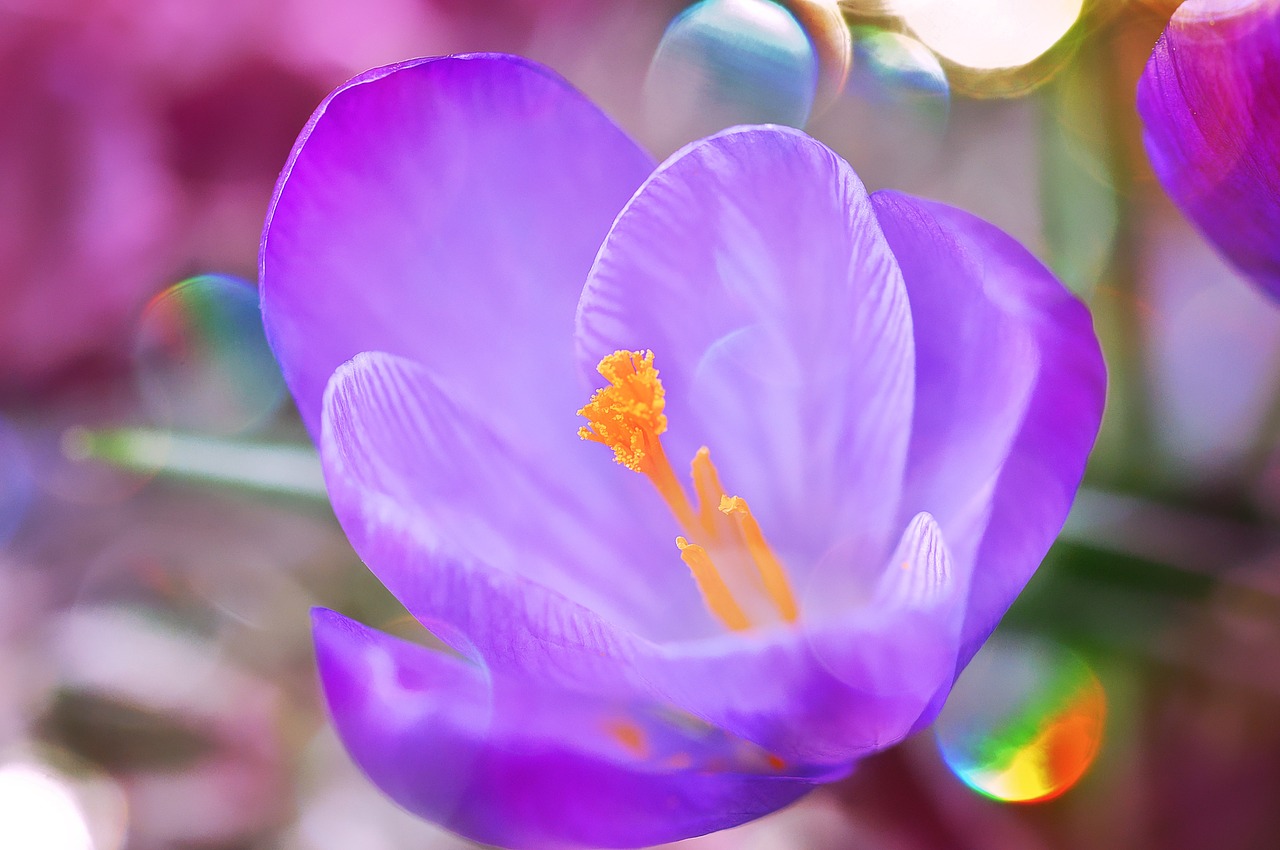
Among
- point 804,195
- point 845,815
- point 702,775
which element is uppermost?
point 804,195

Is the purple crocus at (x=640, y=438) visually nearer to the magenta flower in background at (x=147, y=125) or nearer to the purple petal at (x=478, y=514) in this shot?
the purple petal at (x=478, y=514)

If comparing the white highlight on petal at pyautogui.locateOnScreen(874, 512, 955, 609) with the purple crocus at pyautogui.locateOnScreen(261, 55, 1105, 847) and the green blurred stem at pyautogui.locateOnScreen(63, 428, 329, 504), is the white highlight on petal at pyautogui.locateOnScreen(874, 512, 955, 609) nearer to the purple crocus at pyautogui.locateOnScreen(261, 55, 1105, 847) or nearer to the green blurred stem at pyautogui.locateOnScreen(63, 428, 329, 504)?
the purple crocus at pyautogui.locateOnScreen(261, 55, 1105, 847)

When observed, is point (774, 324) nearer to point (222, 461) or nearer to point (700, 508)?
point (700, 508)

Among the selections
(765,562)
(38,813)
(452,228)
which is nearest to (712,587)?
(765,562)

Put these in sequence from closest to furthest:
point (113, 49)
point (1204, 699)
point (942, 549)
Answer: point (942, 549) → point (1204, 699) → point (113, 49)

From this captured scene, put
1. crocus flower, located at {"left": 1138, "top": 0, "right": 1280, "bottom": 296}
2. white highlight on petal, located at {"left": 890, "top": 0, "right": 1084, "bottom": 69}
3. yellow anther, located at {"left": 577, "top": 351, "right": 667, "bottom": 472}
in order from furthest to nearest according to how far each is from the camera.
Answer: white highlight on petal, located at {"left": 890, "top": 0, "right": 1084, "bottom": 69} < yellow anther, located at {"left": 577, "top": 351, "right": 667, "bottom": 472} < crocus flower, located at {"left": 1138, "top": 0, "right": 1280, "bottom": 296}

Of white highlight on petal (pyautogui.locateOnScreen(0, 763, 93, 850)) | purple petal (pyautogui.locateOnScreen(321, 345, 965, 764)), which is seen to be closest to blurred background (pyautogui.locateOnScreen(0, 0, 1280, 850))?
white highlight on petal (pyautogui.locateOnScreen(0, 763, 93, 850))

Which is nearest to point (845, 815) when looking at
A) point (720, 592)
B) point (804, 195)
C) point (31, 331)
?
point (720, 592)

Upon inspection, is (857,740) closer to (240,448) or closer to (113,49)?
Result: (240,448)

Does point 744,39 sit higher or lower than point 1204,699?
higher
